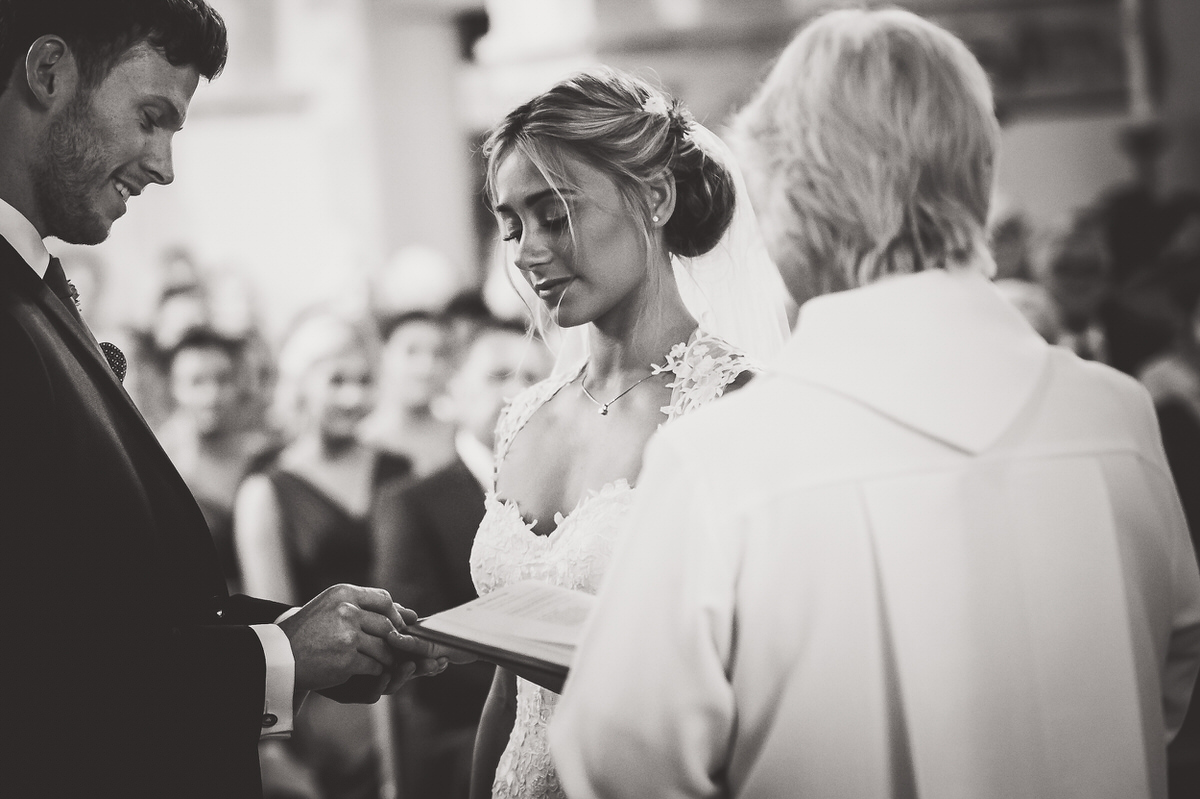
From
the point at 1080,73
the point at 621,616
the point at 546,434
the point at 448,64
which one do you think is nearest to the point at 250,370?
the point at 546,434

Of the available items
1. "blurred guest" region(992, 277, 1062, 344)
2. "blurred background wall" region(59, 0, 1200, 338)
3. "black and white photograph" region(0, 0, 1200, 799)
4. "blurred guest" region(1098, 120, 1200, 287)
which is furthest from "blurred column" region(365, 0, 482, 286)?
"black and white photograph" region(0, 0, 1200, 799)

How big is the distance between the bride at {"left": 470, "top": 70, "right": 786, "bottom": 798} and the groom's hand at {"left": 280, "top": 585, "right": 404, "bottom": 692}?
0.28 meters

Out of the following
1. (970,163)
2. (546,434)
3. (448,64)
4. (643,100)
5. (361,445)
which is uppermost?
(448,64)

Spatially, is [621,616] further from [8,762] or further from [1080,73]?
[1080,73]

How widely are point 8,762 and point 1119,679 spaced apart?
1422 mm

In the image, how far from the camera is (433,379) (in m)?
4.45

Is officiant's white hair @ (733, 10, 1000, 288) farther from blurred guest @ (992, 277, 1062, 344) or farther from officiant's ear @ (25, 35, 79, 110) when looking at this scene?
blurred guest @ (992, 277, 1062, 344)

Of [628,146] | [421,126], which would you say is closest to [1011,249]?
[628,146]

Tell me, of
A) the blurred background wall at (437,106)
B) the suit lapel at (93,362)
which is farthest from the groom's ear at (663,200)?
the blurred background wall at (437,106)

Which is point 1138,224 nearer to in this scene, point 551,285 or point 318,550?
point 318,550

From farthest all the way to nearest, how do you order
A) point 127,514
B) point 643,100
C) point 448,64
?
point 448,64 < point 643,100 < point 127,514

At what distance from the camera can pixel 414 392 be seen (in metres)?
4.38

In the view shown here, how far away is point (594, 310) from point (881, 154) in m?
0.87

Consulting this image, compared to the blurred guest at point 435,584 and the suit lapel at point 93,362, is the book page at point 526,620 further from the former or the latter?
the blurred guest at point 435,584
